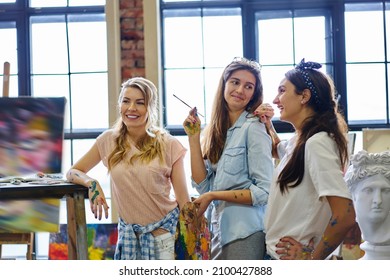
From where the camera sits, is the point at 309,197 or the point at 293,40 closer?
the point at 309,197

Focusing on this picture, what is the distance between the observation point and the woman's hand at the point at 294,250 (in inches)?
90.4

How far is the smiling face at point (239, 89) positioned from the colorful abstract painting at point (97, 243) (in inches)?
89.6

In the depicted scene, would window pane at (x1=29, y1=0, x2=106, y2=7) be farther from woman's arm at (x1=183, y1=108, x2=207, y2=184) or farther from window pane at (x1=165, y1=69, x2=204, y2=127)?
woman's arm at (x1=183, y1=108, x2=207, y2=184)

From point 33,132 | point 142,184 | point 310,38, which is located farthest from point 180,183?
point 310,38

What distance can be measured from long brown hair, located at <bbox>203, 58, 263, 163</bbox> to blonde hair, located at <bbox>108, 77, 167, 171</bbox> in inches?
7.7

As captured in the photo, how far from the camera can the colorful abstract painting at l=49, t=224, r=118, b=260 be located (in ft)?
15.5

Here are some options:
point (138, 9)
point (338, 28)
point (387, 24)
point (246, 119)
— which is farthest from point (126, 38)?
point (246, 119)

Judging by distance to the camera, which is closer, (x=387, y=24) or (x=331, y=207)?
(x=331, y=207)

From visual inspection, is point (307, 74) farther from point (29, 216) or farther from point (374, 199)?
point (29, 216)

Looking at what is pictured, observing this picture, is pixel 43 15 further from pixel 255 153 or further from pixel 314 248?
pixel 314 248

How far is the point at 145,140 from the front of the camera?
2.82 m

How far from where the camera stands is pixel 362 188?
9.04 feet

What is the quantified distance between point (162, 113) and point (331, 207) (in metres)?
3.01

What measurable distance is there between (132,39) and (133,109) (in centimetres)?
226
